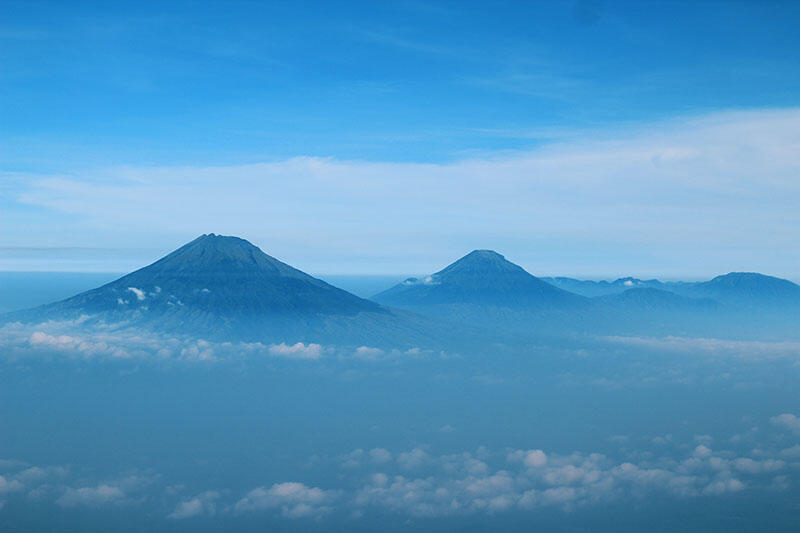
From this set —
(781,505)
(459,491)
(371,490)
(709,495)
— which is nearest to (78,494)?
(371,490)

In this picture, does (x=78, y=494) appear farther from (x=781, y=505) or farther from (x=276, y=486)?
(x=781, y=505)

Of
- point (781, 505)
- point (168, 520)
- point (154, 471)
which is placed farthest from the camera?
point (154, 471)

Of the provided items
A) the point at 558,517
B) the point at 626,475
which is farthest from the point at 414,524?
the point at 626,475

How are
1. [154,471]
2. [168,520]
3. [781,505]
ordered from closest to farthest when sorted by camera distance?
[168,520] → [781,505] → [154,471]

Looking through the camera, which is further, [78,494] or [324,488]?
[324,488]

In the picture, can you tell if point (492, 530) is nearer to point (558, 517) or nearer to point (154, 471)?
point (558, 517)

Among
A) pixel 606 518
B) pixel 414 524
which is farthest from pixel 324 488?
pixel 606 518

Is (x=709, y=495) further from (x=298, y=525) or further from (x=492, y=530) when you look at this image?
(x=298, y=525)
